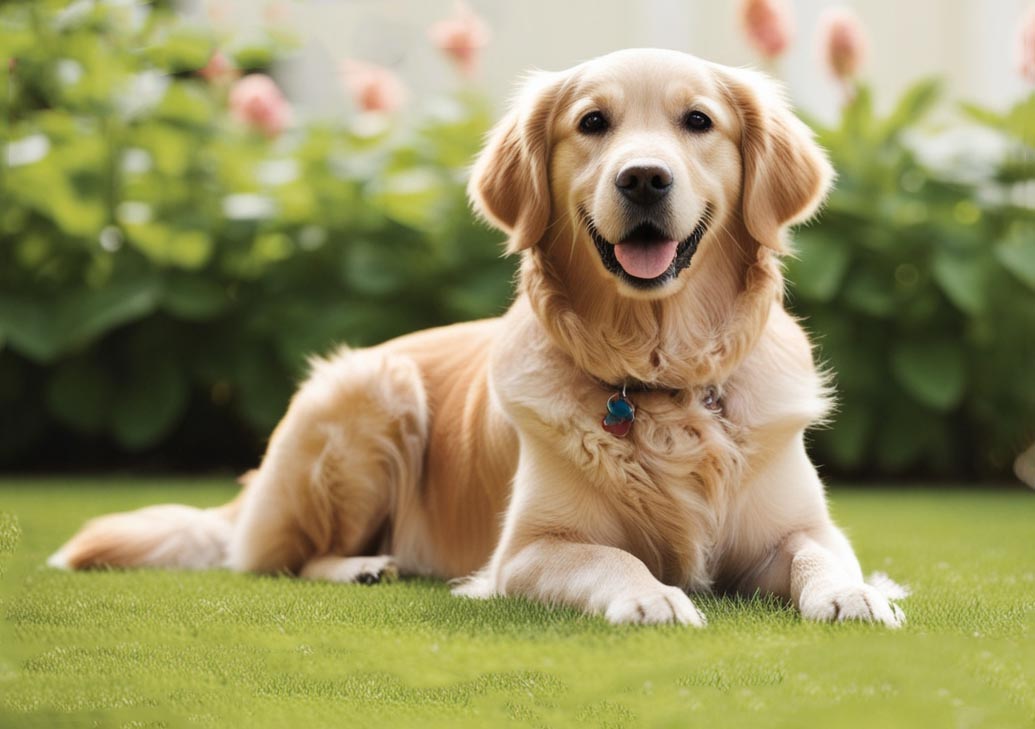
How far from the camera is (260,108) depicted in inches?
267

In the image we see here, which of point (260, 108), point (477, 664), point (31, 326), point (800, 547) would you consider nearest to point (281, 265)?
point (260, 108)

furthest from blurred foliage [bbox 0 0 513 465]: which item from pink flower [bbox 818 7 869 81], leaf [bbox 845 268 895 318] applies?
pink flower [bbox 818 7 869 81]

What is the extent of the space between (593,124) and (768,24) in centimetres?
361

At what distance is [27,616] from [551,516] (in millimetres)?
1095

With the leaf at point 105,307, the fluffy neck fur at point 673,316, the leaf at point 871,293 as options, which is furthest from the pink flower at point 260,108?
the fluffy neck fur at point 673,316

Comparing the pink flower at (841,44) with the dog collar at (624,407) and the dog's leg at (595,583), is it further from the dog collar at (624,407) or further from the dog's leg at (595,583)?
the dog's leg at (595,583)

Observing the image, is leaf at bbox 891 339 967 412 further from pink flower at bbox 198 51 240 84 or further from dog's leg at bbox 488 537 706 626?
pink flower at bbox 198 51 240 84

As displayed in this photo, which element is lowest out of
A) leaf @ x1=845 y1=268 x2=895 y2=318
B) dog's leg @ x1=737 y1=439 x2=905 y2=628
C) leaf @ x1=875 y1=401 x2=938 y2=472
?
leaf @ x1=875 y1=401 x2=938 y2=472

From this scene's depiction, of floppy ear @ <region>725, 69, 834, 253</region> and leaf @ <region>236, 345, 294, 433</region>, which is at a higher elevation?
floppy ear @ <region>725, 69, 834, 253</region>

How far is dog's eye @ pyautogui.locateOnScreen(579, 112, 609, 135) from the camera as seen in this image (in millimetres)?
2900

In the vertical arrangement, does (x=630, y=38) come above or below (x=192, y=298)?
above

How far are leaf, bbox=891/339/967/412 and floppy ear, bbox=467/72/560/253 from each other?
2976 millimetres

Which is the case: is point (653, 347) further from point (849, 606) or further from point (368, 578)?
point (368, 578)

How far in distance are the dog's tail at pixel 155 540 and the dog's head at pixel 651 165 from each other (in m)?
1.40
